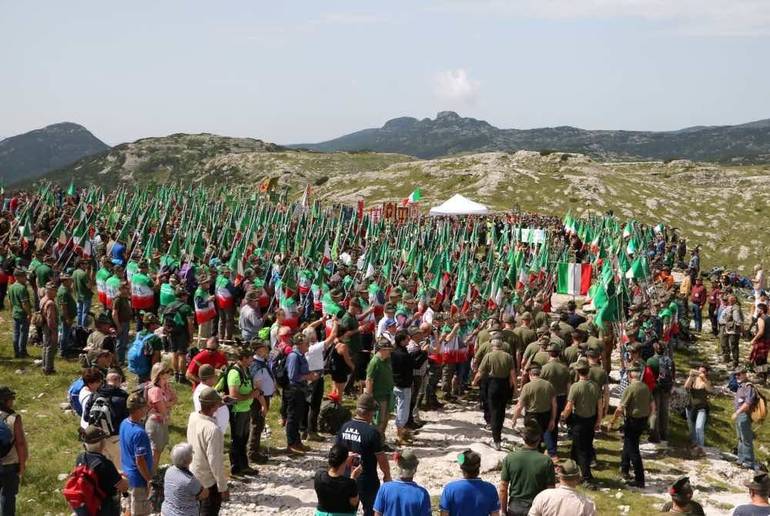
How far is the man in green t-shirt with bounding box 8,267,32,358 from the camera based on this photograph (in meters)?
16.4

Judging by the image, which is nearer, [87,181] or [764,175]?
[764,175]

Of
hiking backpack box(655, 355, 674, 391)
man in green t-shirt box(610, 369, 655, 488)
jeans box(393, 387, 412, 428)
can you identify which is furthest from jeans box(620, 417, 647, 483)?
jeans box(393, 387, 412, 428)


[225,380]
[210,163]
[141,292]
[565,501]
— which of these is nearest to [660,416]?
[565,501]

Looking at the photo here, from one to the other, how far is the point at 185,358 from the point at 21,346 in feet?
14.4

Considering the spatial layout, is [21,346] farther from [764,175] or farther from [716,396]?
[764,175]

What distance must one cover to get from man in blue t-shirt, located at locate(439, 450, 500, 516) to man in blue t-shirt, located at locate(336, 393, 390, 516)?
121 centimetres

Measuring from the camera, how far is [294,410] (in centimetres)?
1264

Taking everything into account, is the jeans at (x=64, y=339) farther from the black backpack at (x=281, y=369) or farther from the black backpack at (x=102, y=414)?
the black backpack at (x=102, y=414)

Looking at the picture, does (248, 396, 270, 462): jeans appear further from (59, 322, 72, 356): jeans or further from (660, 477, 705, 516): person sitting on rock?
(59, 322, 72, 356): jeans

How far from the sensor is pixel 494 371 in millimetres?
13516

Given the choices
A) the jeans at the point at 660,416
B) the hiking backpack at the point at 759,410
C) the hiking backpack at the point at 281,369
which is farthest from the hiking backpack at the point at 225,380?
the hiking backpack at the point at 759,410

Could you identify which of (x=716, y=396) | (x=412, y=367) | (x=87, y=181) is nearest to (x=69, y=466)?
(x=412, y=367)

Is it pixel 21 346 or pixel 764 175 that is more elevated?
pixel 764 175

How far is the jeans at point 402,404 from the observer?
13.9 metres
